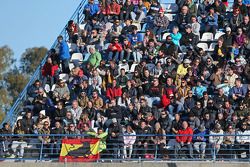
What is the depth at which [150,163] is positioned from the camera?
26.3 meters

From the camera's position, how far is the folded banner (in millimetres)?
27094

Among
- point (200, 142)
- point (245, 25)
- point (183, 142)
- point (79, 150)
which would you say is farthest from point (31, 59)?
point (200, 142)

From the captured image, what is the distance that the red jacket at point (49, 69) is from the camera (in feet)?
104

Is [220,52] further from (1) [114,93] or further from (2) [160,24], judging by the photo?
(1) [114,93]

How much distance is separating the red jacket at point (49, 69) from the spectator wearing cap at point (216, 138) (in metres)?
6.86

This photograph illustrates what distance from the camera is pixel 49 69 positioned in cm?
3189

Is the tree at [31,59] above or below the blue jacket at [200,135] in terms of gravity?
above

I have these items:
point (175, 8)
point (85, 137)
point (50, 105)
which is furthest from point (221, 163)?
point (175, 8)

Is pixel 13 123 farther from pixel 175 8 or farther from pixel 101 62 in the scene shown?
pixel 175 8

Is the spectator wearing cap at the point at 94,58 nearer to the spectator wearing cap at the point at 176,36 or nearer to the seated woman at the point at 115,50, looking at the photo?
the seated woman at the point at 115,50

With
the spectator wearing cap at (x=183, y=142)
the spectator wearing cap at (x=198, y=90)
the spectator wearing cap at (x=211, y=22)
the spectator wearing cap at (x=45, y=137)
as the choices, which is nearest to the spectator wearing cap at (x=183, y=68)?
the spectator wearing cap at (x=198, y=90)

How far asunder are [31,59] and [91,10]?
56.3 m

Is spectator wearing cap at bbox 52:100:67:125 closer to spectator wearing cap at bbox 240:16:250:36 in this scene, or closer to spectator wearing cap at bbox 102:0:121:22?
spectator wearing cap at bbox 102:0:121:22

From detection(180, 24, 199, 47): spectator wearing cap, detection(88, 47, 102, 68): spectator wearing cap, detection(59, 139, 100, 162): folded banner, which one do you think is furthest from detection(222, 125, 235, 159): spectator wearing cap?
detection(88, 47, 102, 68): spectator wearing cap
